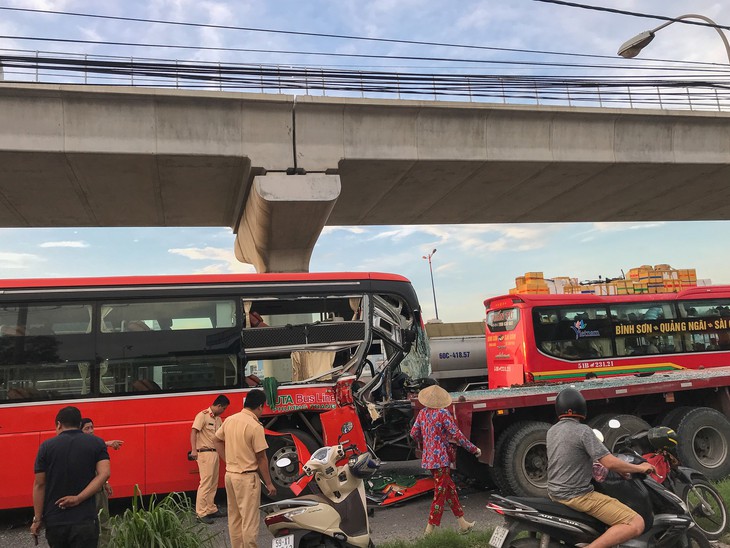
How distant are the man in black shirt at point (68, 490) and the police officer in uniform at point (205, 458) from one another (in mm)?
3160

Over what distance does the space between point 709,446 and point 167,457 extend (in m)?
7.90

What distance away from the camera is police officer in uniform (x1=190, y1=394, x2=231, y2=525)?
7535 millimetres

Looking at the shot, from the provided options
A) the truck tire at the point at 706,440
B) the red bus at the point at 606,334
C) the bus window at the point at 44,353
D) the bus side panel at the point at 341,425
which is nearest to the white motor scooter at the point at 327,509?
the bus side panel at the point at 341,425

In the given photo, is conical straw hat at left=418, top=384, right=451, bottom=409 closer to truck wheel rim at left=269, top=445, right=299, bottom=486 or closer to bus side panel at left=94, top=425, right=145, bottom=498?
truck wheel rim at left=269, top=445, right=299, bottom=486

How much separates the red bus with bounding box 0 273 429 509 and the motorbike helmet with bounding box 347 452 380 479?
3274mm

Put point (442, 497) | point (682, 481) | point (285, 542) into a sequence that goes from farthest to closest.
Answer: point (442, 497) → point (682, 481) → point (285, 542)

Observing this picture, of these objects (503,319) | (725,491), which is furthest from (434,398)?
(503,319)

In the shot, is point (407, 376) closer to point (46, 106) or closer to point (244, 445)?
point (244, 445)

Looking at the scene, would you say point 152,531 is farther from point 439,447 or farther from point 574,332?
point 574,332

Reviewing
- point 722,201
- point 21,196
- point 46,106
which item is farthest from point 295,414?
point 722,201

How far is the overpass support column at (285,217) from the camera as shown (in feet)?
50.4

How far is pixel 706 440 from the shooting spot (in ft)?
28.3

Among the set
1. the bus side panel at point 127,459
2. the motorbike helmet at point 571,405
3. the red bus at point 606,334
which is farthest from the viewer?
the red bus at point 606,334

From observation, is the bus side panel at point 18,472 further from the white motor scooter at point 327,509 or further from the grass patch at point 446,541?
the grass patch at point 446,541
